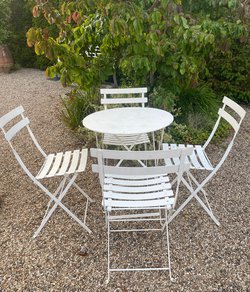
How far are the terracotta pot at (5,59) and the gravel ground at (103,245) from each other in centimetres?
635

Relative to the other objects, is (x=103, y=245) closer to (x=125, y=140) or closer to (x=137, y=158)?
(x=137, y=158)

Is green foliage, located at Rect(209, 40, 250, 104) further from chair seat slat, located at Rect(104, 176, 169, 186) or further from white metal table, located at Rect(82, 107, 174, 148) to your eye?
chair seat slat, located at Rect(104, 176, 169, 186)

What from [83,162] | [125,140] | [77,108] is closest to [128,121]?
[125,140]

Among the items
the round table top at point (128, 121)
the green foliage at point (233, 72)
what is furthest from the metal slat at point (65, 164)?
the green foliage at point (233, 72)

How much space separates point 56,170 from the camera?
2.62 metres

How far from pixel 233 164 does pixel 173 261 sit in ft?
6.15

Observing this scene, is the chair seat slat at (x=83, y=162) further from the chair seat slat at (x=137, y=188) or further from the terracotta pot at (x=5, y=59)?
the terracotta pot at (x=5, y=59)

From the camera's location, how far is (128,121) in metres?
2.80

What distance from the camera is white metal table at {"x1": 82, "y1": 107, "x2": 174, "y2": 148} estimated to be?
8.45 feet

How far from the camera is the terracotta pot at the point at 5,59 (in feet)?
28.6

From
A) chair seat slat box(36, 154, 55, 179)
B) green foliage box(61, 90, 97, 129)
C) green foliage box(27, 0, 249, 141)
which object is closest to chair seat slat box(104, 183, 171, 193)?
chair seat slat box(36, 154, 55, 179)

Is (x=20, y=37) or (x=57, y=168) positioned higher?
(x=20, y=37)

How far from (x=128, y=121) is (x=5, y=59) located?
7352 mm

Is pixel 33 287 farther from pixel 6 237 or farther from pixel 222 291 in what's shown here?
pixel 222 291
